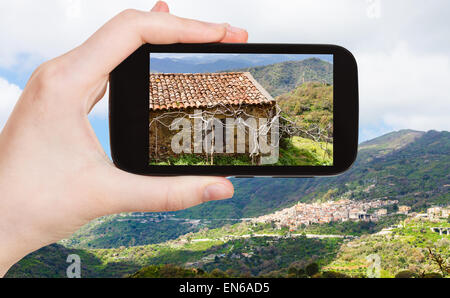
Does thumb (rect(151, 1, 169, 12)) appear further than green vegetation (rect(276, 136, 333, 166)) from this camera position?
Yes

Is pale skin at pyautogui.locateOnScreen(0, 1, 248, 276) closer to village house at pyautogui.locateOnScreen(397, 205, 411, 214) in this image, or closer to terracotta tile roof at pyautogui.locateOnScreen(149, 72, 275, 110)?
A: terracotta tile roof at pyautogui.locateOnScreen(149, 72, 275, 110)

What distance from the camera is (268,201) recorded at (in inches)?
1151

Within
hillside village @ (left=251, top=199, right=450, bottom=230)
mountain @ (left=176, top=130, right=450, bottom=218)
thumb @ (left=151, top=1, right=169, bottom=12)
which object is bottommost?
hillside village @ (left=251, top=199, right=450, bottom=230)

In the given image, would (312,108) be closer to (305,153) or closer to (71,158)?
(305,153)

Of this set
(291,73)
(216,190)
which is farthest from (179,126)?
(291,73)

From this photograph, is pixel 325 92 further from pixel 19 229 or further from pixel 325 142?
pixel 19 229

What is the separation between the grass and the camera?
1.75 m

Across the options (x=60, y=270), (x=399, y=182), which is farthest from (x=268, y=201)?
(x=60, y=270)

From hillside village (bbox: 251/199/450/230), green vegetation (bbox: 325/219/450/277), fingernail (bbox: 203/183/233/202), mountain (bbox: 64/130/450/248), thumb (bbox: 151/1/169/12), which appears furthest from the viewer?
mountain (bbox: 64/130/450/248)

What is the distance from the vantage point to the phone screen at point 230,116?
1758mm

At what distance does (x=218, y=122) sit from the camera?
192 cm

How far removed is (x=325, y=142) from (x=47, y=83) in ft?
4.55

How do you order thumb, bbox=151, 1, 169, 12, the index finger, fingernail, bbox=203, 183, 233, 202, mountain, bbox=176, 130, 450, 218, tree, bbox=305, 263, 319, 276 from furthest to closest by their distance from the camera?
1. mountain, bbox=176, 130, 450, 218
2. tree, bbox=305, 263, 319, 276
3. thumb, bbox=151, 1, 169, 12
4. fingernail, bbox=203, 183, 233, 202
5. the index finger

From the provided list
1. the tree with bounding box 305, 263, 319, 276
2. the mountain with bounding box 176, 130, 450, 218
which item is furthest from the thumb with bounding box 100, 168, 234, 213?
the mountain with bounding box 176, 130, 450, 218
